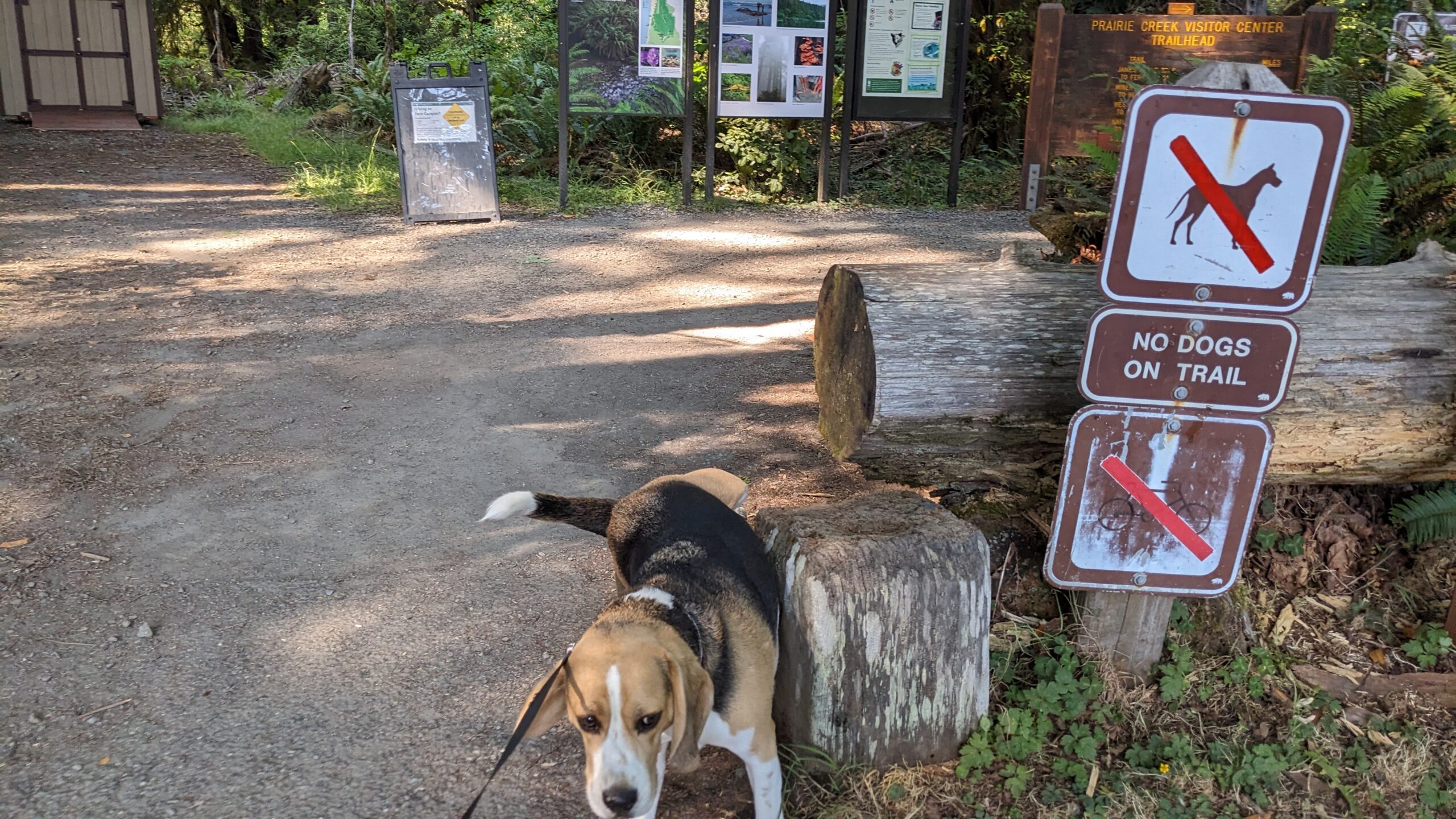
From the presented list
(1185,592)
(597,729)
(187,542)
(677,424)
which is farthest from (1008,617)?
(187,542)

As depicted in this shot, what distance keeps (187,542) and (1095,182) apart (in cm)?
505

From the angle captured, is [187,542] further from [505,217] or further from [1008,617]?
[505,217]

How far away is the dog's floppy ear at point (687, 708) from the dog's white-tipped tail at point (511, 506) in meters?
0.91

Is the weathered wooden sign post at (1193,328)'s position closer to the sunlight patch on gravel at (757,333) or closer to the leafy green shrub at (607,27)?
the sunlight patch on gravel at (757,333)

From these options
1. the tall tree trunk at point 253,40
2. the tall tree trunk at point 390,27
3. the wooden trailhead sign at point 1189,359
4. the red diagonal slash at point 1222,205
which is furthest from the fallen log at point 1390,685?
the tall tree trunk at point 253,40

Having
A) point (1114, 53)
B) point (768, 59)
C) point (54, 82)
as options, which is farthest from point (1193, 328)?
point (54, 82)

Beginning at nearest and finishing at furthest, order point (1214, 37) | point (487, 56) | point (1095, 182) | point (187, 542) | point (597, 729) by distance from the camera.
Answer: point (597, 729) < point (187, 542) < point (1095, 182) < point (1214, 37) < point (487, 56)

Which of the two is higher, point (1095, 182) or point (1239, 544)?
point (1095, 182)

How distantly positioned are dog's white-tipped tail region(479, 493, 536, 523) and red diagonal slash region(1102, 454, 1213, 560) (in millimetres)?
1764

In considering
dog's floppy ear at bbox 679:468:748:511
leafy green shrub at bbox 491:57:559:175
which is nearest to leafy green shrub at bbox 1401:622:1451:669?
dog's floppy ear at bbox 679:468:748:511

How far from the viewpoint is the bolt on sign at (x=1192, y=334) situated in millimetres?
2816

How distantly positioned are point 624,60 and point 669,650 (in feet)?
29.7

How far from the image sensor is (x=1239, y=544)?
3205mm

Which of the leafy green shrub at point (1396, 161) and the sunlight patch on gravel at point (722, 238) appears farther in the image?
the sunlight patch on gravel at point (722, 238)
